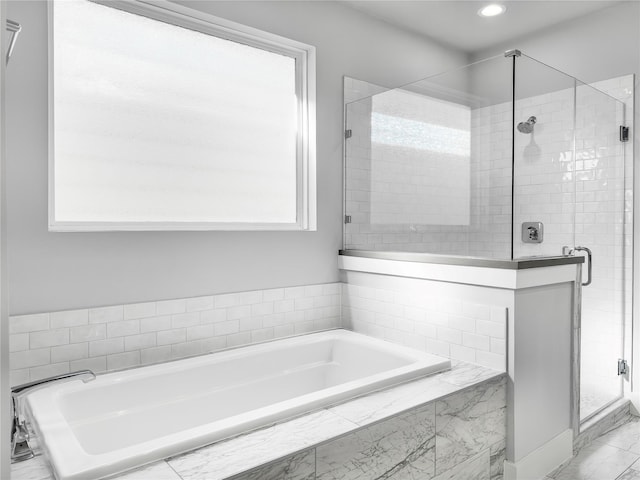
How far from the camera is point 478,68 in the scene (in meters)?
2.41

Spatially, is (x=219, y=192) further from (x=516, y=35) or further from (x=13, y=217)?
(x=516, y=35)

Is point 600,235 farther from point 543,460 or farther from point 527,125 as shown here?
point 543,460

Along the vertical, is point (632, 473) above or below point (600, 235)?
below

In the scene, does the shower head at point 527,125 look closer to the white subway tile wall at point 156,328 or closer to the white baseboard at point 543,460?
the white subway tile wall at point 156,328

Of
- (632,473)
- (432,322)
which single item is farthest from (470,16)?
(632,473)

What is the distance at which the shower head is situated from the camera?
2.22 metres

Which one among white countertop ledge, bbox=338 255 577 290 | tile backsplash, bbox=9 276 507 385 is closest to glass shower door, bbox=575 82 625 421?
white countertop ledge, bbox=338 255 577 290

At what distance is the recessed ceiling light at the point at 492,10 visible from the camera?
304cm

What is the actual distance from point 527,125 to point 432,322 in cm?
114

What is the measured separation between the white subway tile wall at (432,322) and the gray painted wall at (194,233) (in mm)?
318

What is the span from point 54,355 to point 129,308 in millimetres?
368

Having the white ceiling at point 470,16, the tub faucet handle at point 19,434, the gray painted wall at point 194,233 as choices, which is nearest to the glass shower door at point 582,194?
the white ceiling at point 470,16

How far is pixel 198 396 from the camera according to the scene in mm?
2209

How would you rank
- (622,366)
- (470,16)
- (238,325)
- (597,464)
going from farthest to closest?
(470,16)
(622,366)
(238,325)
(597,464)
